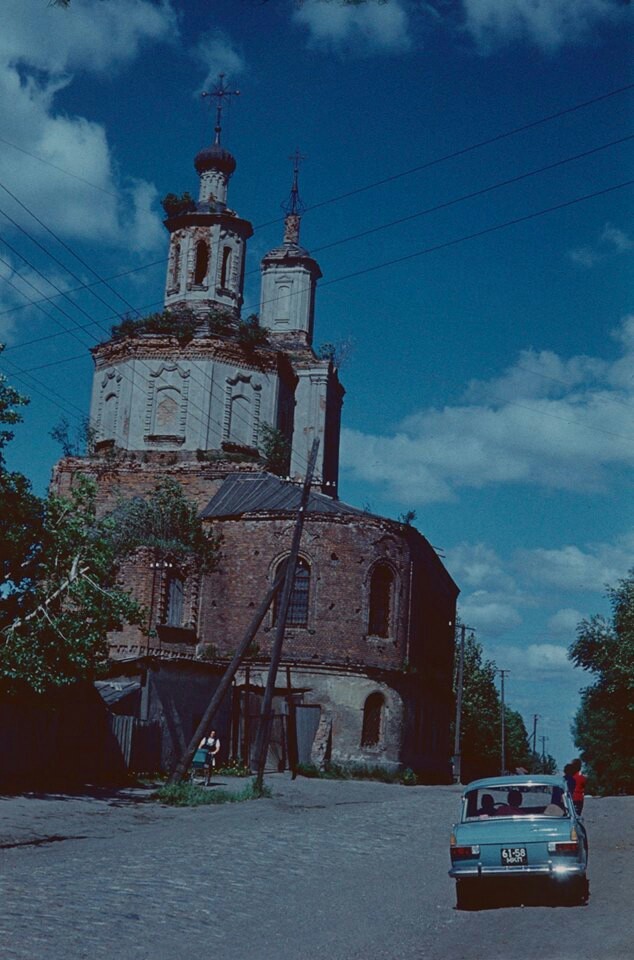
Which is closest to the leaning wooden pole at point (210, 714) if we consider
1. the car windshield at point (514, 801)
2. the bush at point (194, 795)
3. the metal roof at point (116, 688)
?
the bush at point (194, 795)

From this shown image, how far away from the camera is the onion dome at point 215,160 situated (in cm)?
5266

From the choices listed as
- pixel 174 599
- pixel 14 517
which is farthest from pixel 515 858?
pixel 174 599

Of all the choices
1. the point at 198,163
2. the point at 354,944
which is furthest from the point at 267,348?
the point at 354,944

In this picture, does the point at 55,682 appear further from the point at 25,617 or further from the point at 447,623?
the point at 447,623

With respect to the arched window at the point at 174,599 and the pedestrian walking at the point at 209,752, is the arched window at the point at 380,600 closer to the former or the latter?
the arched window at the point at 174,599

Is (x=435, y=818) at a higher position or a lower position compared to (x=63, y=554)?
lower

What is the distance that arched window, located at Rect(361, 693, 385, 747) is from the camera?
39094 mm

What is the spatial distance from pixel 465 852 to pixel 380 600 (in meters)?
27.6

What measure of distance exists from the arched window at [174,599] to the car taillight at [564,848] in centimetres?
2880

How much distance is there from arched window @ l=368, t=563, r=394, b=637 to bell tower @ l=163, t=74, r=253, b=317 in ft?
52.5

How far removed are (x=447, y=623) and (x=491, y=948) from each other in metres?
40.8

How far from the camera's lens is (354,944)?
1072cm

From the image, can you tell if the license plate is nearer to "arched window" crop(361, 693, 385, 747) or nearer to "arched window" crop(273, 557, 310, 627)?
"arched window" crop(361, 693, 385, 747)

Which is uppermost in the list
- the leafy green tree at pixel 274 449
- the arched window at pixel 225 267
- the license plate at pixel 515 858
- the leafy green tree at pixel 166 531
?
the arched window at pixel 225 267
